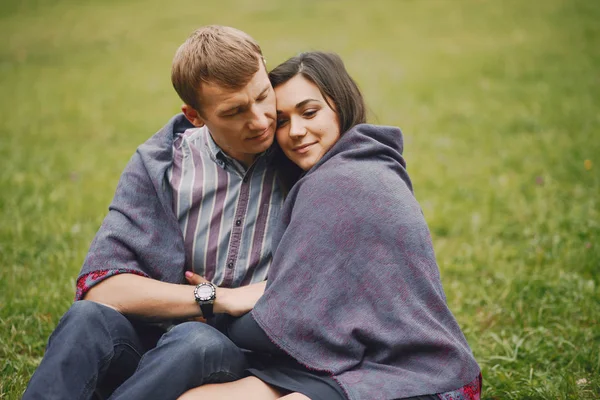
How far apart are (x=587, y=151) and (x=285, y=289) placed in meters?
4.64

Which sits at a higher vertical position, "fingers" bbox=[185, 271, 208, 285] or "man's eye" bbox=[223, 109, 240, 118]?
"man's eye" bbox=[223, 109, 240, 118]

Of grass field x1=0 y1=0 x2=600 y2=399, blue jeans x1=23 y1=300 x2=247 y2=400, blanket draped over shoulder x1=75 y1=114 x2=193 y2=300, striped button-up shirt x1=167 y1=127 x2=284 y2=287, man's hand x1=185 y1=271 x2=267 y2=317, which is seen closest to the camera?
blue jeans x1=23 y1=300 x2=247 y2=400

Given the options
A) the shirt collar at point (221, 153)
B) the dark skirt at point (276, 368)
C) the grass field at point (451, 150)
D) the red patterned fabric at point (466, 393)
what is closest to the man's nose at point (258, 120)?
the shirt collar at point (221, 153)

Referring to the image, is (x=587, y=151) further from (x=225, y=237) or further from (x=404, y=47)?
(x=404, y=47)

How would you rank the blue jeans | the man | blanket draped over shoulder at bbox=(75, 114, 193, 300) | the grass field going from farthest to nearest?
1. the grass field
2. blanket draped over shoulder at bbox=(75, 114, 193, 300)
3. the man
4. the blue jeans

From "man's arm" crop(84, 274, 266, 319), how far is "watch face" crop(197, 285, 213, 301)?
37mm

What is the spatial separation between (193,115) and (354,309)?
118cm

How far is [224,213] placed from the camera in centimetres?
286

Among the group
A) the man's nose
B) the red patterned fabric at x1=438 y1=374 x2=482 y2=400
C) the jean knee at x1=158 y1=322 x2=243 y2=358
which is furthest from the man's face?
the red patterned fabric at x1=438 y1=374 x2=482 y2=400

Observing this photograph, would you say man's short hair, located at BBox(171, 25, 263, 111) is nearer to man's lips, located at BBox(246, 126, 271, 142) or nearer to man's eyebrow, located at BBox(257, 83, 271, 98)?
man's eyebrow, located at BBox(257, 83, 271, 98)

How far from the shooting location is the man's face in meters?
2.64

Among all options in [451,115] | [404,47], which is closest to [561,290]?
[451,115]

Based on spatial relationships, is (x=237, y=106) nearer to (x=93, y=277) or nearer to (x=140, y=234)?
(x=140, y=234)

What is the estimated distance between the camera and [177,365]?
7.58 feet
